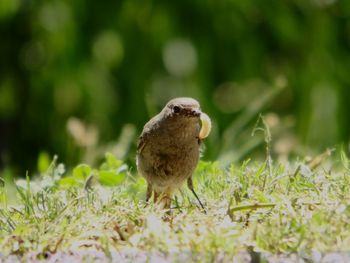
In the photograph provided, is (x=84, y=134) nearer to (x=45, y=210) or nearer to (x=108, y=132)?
(x=45, y=210)

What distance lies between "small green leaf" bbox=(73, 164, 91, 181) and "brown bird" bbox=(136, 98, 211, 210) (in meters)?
0.32

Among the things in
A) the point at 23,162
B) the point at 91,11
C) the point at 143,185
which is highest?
the point at 91,11

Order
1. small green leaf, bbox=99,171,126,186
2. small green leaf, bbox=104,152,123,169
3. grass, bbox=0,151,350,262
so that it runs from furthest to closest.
Result: small green leaf, bbox=104,152,123,169 < small green leaf, bbox=99,171,126,186 < grass, bbox=0,151,350,262

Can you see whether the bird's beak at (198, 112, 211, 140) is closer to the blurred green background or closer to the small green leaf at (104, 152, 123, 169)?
the small green leaf at (104, 152, 123, 169)

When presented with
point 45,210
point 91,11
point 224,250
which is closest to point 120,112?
point 91,11

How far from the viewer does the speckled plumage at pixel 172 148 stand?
471 cm

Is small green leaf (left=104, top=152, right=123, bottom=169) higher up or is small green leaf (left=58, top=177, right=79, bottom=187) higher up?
small green leaf (left=104, top=152, right=123, bottom=169)

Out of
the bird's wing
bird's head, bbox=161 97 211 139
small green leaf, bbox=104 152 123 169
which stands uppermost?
bird's head, bbox=161 97 211 139

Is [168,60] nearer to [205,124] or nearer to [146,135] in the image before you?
[146,135]

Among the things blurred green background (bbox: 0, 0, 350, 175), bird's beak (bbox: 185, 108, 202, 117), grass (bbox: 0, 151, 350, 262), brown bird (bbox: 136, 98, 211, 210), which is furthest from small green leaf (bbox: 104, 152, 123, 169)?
blurred green background (bbox: 0, 0, 350, 175)

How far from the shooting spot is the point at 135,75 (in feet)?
35.1

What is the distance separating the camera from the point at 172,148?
4773 millimetres

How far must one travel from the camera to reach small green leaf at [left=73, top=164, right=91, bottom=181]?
196 inches

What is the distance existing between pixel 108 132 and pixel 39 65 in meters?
1.36
